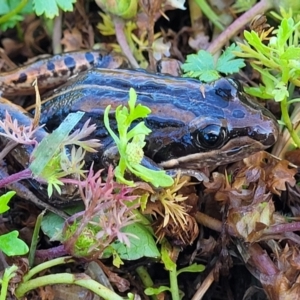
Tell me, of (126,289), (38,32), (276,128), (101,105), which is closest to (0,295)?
(126,289)

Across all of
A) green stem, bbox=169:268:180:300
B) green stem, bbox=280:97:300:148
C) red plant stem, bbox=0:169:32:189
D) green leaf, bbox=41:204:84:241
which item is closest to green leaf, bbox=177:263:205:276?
green stem, bbox=169:268:180:300

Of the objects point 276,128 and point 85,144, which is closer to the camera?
point 85,144

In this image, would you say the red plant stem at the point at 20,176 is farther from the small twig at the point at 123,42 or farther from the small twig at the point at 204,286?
the small twig at the point at 123,42

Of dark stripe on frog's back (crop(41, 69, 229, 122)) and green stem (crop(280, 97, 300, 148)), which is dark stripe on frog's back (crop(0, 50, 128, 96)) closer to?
dark stripe on frog's back (crop(41, 69, 229, 122))

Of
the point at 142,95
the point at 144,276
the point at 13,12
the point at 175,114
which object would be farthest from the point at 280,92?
the point at 13,12

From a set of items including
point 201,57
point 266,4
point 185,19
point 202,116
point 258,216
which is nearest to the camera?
point 258,216

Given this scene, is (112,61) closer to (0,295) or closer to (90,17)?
(90,17)

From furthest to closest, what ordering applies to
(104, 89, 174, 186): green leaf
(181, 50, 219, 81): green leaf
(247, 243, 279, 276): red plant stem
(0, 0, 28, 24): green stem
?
(0, 0, 28, 24): green stem < (181, 50, 219, 81): green leaf < (247, 243, 279, 276): red plant stem < (104, 89, 174, 186): green leaf

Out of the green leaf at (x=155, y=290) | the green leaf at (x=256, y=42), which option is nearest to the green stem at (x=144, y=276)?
the green leaf at (x=155, y=290)
